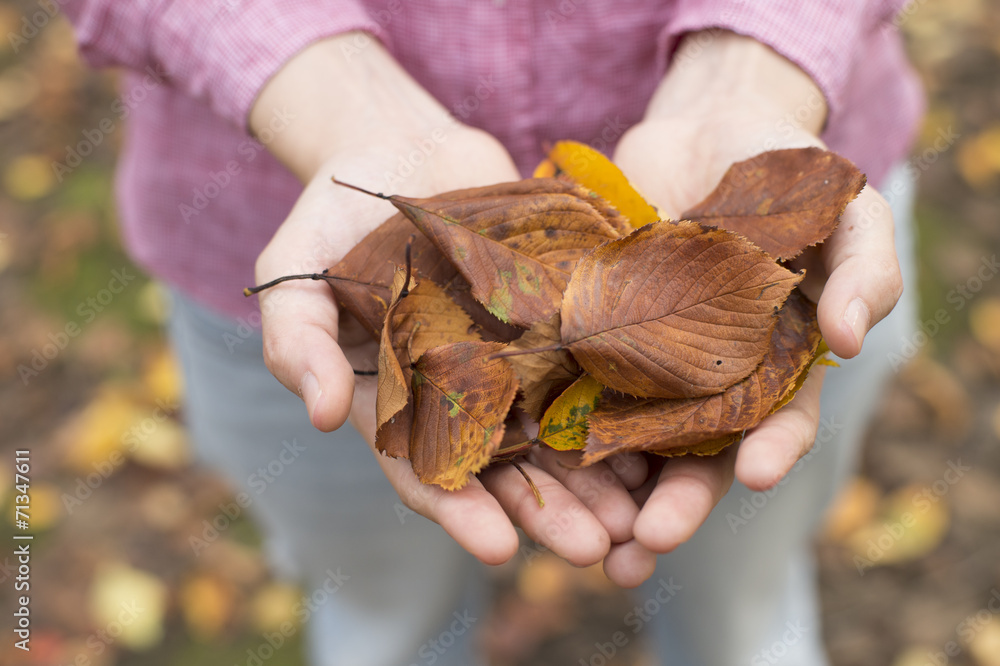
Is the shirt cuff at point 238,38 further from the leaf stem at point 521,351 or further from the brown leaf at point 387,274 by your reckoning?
the leaf stem at point 521,351

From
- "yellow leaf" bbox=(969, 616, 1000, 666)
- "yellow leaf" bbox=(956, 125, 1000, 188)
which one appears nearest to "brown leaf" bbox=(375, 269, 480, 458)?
"yellow leaf" bbox=(969, 616, 1000, 666)

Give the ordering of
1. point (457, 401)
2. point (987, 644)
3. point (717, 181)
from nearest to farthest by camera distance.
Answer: point (457, 401)
point (717, 181)
point (987, 644)

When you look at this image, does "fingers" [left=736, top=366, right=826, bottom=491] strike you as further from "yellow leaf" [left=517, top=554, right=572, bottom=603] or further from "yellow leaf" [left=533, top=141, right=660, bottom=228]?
"yellow leaf" [left=517, top=554, right=572, bottom=603]

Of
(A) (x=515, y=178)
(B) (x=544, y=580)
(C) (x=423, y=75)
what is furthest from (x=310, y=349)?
(B) (x=544, y=580)

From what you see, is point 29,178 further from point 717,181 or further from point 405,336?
point 717,181

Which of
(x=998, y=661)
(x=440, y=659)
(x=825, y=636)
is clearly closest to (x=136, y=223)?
(x=440, y=659)

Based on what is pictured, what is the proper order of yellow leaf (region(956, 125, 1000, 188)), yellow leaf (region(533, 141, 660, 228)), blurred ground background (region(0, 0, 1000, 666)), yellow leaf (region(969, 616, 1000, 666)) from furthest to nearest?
yellow leaf (region(956, 125, 1000, 188)) → blurred ground background (region(0, 0, 1000, 666)) → yellow leaf (region(969, 616, 1000, 666)) → yellow leaf (region(533, 141, 660, 228))

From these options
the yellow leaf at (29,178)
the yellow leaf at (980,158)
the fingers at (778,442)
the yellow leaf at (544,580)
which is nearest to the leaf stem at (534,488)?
→ the fingers at (778,442)
